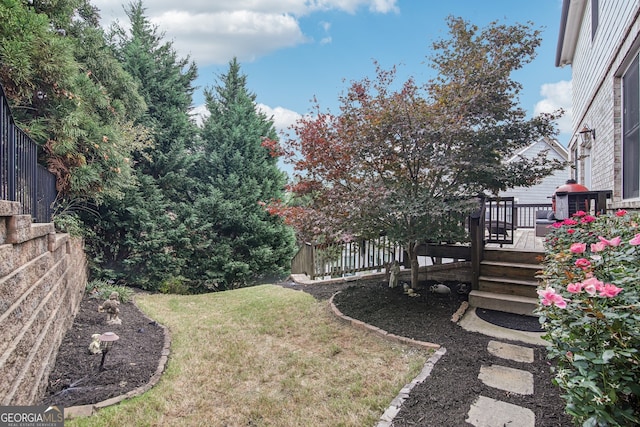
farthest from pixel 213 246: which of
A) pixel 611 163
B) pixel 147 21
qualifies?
pixel 611 163

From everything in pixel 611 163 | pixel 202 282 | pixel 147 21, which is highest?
pixel 147 21

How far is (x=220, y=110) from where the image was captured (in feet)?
31.8

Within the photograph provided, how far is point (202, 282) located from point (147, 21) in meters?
7.12

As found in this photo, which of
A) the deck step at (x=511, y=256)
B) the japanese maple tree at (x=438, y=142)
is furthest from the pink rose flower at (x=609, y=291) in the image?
the deck step at (x=511, y=256)

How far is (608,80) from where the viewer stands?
16.4 ft

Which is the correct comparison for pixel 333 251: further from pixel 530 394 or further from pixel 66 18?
pixel 66 18

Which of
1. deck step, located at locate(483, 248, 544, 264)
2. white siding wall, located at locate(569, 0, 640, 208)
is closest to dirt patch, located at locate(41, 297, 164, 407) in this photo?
deck step, located at locate(483, 248, 544, 264)

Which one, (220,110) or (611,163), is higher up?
(220,110)

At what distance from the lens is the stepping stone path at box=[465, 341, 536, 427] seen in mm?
2141

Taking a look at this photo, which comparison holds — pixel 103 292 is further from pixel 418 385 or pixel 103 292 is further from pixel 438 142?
pixel 438 142

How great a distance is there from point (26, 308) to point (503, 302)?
5.10 metres

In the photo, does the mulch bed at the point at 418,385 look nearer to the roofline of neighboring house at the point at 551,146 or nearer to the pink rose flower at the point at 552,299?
the pink rose flower at the point at 552,299

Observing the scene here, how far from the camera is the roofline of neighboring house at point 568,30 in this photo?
7.17 meters

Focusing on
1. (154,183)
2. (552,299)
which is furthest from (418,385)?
(154,183)
